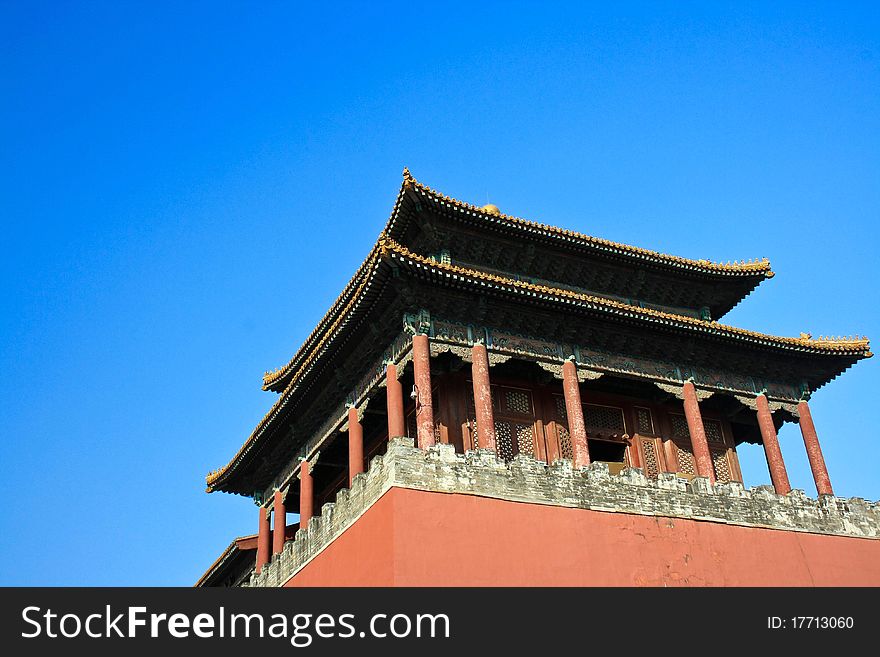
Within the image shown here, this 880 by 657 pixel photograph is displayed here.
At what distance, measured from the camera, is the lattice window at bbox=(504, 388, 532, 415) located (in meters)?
21.3

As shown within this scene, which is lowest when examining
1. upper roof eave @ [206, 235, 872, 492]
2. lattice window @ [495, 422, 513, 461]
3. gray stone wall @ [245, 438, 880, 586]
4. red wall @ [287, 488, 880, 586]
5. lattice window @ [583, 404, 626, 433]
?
red wall @ [287, 488, 880, 586]

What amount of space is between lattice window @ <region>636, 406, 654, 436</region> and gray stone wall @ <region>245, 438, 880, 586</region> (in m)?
3.66

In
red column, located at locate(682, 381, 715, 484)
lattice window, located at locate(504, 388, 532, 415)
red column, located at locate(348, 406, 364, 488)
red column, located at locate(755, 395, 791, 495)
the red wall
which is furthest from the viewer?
red column, located at locate(755, 395, 791, 495)

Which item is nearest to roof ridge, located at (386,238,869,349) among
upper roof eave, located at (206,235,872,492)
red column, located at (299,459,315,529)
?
upper roof eave, located at (206,235,872,492)

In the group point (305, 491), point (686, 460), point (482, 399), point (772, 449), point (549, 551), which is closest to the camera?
point (549, 551)

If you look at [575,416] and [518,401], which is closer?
[575,416]

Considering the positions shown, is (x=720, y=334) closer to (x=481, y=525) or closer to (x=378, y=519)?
(x=481, y=525)

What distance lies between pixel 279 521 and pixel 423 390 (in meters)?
9.37

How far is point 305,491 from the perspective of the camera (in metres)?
24.1

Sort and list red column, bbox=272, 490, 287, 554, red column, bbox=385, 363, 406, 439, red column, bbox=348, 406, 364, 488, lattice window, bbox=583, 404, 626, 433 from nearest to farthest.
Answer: red column, bbox=385, 363, 406, 439 < red column, bbox=348, 406, 364, 488 < lattice window, bbox=583, 404, 626, 433 < red column, bbox=272, 490, 287, 554

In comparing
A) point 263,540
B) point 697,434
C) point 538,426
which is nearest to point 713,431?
point 697,434

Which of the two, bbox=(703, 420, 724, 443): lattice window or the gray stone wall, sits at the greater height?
bbox=(703, 420, 724, 443): lattice window

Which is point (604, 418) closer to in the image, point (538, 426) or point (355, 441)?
point (538, 426)

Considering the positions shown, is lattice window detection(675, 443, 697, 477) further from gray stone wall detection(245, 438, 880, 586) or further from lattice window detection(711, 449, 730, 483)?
gray stone wall detection(245, 438, 880, 586)
